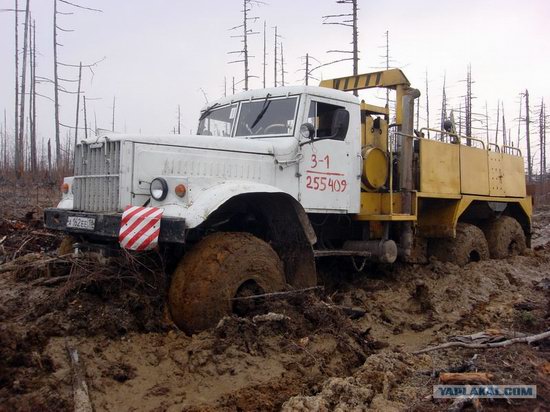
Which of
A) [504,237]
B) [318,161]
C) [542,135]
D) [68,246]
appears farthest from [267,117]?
[542,135]

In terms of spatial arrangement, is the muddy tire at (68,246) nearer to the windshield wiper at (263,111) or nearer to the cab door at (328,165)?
the windshield wiper at (263,111)

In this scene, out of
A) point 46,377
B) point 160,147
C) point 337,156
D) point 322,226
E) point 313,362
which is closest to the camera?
point 46,377

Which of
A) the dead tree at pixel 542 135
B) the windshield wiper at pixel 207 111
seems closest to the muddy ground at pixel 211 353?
the windshield wiper at pixel 207 111

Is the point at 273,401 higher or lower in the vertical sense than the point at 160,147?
lower

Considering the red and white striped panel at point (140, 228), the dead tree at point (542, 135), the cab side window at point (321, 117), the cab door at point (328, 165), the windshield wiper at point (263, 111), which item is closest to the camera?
the red and white striped panel at point (140, 228)

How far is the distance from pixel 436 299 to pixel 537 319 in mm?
1572

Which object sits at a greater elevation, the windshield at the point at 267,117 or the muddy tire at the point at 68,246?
the windshield at the point at 267,117

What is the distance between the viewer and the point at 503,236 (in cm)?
1087

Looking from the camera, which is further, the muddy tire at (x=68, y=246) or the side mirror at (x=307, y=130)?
the side mirror at (x=307, y=130)

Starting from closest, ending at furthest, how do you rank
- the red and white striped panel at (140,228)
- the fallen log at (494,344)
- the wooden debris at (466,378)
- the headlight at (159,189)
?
the wooden debris at (466,378) < the red and white striped panel at (140,228) < the fallen log at (494,344) < the headlight at (159,189)

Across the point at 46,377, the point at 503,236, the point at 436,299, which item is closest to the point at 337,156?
the point at 436,299

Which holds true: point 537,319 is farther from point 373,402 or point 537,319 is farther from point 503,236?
point 503,236

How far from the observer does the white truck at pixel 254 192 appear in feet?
16.8

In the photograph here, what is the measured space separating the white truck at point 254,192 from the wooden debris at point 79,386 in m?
1.12
